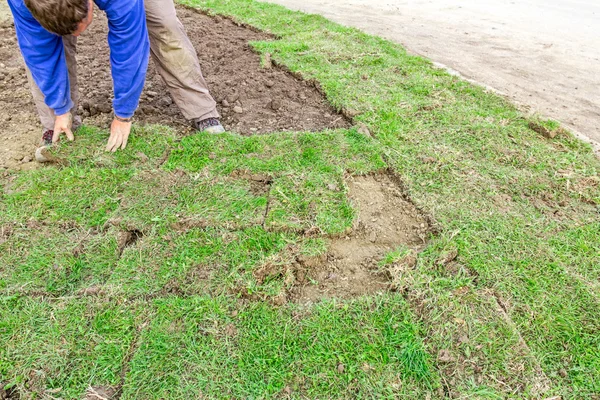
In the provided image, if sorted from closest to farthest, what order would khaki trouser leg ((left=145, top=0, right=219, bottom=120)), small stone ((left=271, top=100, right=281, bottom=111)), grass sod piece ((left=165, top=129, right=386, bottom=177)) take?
1. grass sod piece ((left=165, top=129, right=386, bottom=177))
2. khaki trouser leg ((left=145, top=0, right=219, bottom=120))
3. small stone ((left=271, top=100, right=281, bottom=111))

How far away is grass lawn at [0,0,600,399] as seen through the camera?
1.90 metres

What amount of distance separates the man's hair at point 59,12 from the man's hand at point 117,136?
2.90 ft

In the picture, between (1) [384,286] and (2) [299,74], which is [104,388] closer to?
(1) [384,286]

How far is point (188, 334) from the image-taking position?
202 cm

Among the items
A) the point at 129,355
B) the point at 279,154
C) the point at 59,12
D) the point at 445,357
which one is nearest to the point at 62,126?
the point at 59,12

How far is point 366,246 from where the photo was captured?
8.36 feet

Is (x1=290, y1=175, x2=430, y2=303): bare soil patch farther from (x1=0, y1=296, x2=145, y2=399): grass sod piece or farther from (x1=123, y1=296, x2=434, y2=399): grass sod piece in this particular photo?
(x1=0, y1=296, x2=145, y2=399): grass sod piece

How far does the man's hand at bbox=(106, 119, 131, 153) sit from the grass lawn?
0.08 m

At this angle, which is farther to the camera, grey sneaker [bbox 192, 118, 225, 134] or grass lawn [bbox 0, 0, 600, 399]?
grey sneaker [bbox 192, 118, 225, 134]

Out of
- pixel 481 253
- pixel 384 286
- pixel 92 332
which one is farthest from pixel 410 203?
pixel 92 332

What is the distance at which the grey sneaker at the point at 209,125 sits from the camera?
138 inches

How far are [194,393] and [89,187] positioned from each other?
1.72m

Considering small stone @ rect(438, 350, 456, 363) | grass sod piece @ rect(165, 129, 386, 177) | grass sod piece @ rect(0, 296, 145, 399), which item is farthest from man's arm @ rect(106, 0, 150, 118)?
small stone @ rect(438, 350, 456, 363)

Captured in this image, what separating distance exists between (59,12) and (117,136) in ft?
3.50
